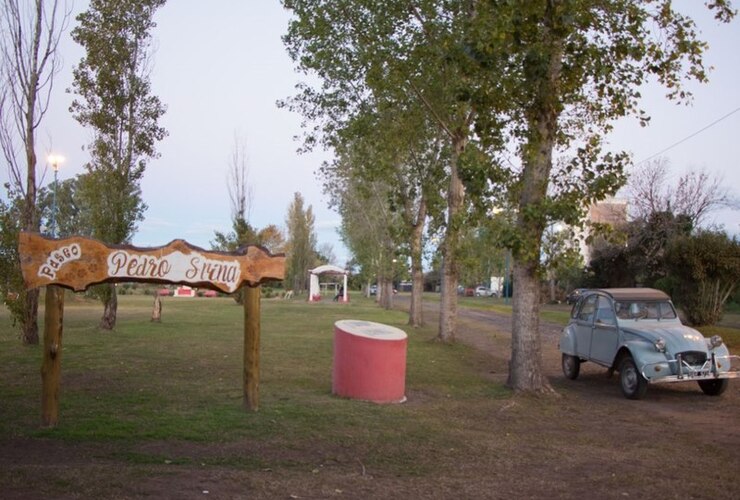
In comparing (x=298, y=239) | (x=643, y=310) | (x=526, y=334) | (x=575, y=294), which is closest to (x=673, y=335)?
(x=643, y=310)

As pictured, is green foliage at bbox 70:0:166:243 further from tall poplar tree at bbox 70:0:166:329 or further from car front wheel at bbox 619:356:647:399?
car front wheel at bbox 619:356:647:399

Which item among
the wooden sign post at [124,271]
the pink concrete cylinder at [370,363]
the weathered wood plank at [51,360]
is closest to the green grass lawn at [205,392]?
the weathered wood plank at [51,360]

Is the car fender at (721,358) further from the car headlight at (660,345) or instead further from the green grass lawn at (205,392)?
the green grass lawn at (205,392)

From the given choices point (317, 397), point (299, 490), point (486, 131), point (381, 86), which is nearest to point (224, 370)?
point (317, 397)

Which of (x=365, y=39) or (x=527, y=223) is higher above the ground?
(x=365, y=39)

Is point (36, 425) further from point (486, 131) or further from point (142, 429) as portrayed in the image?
point (486, 131)

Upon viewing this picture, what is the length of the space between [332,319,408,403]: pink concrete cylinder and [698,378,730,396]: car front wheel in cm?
556

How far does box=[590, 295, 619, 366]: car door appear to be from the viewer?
13023 mm

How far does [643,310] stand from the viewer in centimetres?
1332

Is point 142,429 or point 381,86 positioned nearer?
point 142,429

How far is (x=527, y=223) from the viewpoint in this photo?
12078 mm

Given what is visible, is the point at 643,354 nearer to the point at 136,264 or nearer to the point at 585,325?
the point at 585,325

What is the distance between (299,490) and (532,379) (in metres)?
6.79

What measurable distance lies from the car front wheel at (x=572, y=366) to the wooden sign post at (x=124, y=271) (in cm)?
768
